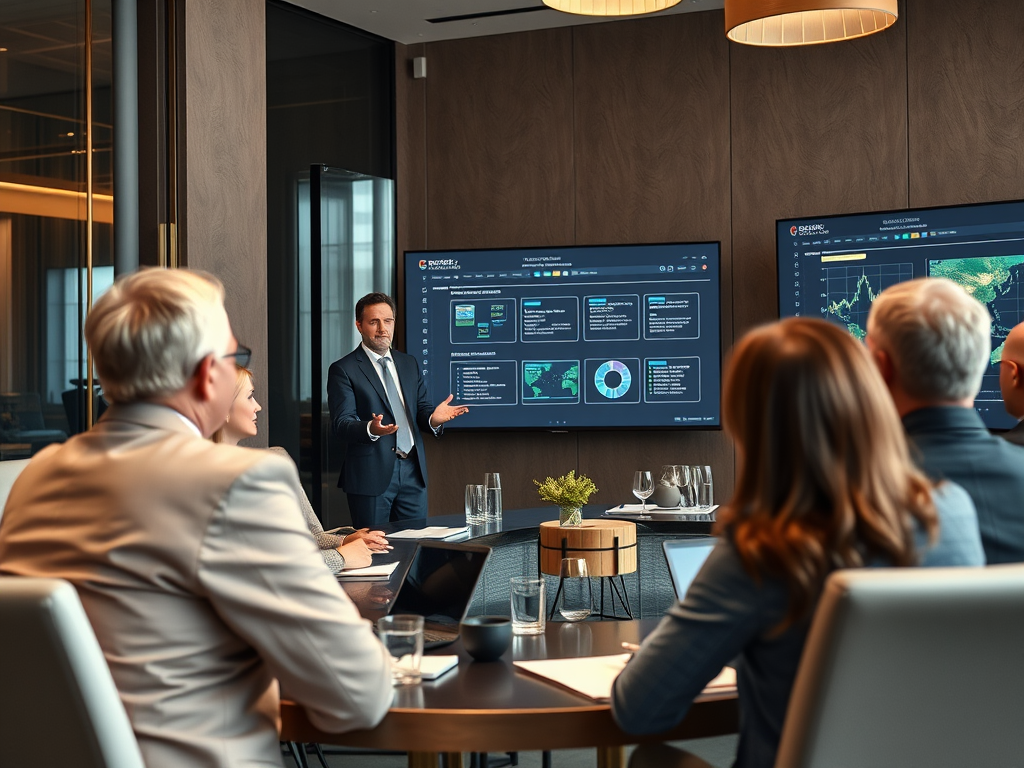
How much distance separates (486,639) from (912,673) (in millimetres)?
796

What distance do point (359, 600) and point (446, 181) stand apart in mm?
4655

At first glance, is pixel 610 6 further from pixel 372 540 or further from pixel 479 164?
pixel 479 164

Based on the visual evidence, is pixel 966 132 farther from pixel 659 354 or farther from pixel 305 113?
pixel 305 113

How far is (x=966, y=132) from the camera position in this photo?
567 centimetres

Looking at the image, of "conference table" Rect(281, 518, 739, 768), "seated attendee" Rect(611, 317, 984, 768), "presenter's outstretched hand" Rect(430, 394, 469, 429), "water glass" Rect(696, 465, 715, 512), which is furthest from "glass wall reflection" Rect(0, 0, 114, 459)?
"seated attendee" Rect(611, 317, 984, 768)

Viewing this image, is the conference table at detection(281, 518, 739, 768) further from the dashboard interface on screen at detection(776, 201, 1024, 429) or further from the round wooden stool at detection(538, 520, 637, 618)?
the dashboard interface on screen at detection(776, 201, 1024, 429)

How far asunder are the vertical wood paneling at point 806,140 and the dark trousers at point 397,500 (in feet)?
6.96

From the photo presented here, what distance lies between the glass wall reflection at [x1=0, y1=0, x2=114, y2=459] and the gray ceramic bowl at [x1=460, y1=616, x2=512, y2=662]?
302cm

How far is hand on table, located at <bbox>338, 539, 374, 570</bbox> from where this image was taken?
282cm

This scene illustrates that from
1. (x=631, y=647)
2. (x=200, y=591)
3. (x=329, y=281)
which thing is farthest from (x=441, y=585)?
(x=329, y=281)

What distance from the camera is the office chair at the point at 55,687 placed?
4.63ft

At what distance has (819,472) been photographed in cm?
140

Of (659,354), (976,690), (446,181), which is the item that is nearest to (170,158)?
(446,181)

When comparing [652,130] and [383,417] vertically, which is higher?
[652,130]
